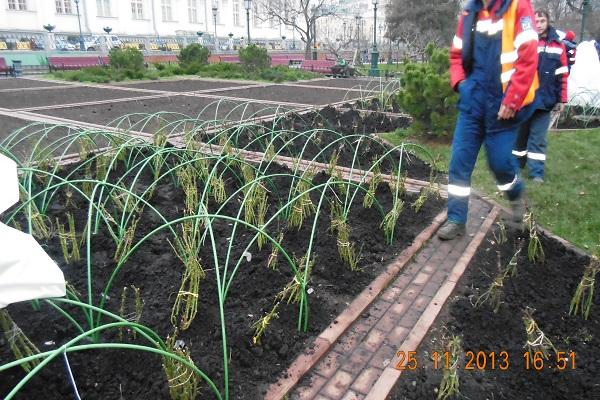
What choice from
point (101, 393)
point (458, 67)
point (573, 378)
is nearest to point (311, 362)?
point (101, 393)

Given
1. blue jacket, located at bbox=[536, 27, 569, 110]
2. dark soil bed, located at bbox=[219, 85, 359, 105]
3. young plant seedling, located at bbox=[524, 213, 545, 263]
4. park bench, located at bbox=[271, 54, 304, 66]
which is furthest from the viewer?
park bench, located at bbox=[271, 54, 304, 66]

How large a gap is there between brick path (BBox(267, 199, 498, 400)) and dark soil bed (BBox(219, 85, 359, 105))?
30.1ft

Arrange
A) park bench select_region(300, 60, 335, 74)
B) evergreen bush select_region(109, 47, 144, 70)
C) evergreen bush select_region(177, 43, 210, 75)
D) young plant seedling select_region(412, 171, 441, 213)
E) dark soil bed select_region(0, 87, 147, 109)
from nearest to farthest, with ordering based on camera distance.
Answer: young plant seedling select_region(412, 171, 441, 213) → dark soil bed select_region(0, 87, 147, 109) → evergreen bush select_region(109, 47, 144, 70) → evergreen bush select_region(177, 43, 210, 75) → park bench select_region(300, 60, 335, 74)

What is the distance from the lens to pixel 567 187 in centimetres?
542

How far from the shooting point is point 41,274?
175 cm

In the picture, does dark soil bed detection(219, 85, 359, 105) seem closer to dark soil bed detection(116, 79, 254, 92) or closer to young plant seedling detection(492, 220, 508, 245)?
dark soil bed detection(116, 79, 254, 92)

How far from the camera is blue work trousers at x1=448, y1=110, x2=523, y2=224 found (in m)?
3.95

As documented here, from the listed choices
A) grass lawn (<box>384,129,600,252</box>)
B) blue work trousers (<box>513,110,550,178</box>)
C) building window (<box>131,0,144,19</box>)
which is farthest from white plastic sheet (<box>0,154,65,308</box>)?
building window (<box>131,0,144,19</box>)

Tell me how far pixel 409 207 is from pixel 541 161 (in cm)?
194

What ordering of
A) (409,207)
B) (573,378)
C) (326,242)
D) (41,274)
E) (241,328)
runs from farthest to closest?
(409,207)
(326,242)
(241,328)
(573,378)
(41,274)

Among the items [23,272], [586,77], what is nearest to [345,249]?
[23,272]

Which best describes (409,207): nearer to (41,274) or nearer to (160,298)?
(160,298)

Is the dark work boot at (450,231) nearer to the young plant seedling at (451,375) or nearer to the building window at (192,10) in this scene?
the young plant seedling at (451,375)
